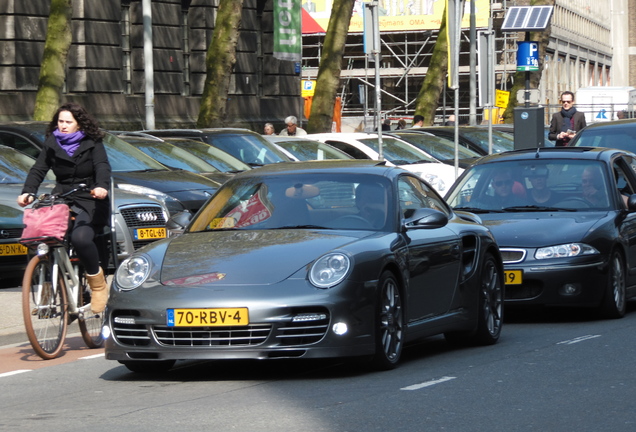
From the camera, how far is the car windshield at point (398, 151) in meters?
25.9

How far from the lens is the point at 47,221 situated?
1027 centimetres

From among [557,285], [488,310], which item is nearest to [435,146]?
[557,285]

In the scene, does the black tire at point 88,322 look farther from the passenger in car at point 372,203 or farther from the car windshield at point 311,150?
the car windshield at point 311,150

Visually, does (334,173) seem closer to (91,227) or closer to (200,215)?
(200,215)

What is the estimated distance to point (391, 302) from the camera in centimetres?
932

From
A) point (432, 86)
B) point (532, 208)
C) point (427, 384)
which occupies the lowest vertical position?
point (427, 384)

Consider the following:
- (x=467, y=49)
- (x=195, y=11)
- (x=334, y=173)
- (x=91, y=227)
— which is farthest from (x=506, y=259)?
(x=467, y=49)

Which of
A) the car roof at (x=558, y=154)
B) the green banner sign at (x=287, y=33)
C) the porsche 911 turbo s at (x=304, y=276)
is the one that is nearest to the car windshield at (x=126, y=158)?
the car roof at (x=558, y=154)

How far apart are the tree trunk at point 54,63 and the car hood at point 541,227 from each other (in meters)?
14.2

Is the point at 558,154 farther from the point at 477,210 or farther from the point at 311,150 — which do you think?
the point at 311,150

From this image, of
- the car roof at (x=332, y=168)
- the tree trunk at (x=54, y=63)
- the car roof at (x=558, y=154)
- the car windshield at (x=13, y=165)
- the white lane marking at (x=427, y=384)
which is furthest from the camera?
the tree trunk at (x=54, y=63)

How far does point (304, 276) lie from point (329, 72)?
3005 centimetres

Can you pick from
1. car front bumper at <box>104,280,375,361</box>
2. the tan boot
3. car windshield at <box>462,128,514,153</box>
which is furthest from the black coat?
car windshield at <box>462,128,514,153</box>

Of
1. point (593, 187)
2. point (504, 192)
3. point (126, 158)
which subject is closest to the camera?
point (593, 187)
